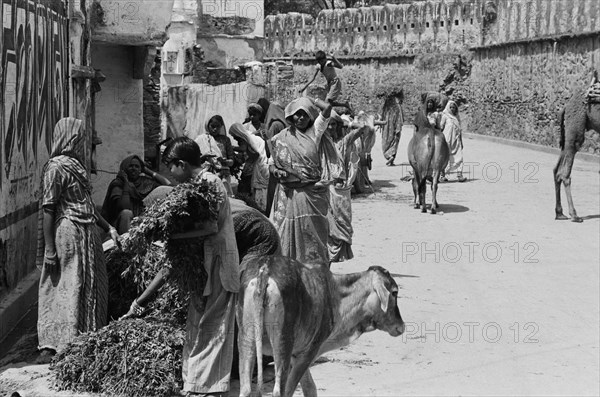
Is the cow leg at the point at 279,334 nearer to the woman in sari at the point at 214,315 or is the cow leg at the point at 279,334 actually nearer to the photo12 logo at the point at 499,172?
the woman in sari at the point at 214,315

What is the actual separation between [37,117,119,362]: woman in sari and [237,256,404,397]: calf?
144 centimetres

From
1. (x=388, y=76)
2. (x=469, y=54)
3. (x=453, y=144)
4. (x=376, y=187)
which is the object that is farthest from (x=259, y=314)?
(x=388, y=76)

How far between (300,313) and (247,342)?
36 cm

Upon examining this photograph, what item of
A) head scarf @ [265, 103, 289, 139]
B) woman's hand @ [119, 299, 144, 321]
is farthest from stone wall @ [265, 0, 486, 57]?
woman's hand @ [119, 299, 144, 321]

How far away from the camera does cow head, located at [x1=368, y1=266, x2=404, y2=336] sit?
6355 millimetres

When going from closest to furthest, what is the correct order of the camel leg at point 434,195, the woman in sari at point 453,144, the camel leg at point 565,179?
the camel leg at point 565,179 → the camel leg at point 434,195 → the woman in sari at point 453,144

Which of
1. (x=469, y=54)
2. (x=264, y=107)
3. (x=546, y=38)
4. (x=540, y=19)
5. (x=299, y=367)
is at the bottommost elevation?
(x=299, y=367)

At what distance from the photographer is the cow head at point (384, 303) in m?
6.36

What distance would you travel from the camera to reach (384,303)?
6352 millimetres

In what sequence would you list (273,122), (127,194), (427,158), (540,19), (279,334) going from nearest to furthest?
(279,334)
(127,194)
(273,122)
(427,158)
(540,19)

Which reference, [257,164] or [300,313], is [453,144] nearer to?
[257,164]

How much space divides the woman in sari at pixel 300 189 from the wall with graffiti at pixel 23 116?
82.3 inches

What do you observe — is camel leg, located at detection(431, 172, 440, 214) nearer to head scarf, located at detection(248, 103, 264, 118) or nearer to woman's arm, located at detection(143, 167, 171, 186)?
head scarf, located at detection(248, 103, 264, 118)

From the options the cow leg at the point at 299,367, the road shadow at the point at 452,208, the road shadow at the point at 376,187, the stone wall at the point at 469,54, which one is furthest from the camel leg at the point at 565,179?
the cow leg at the point at 299,367
